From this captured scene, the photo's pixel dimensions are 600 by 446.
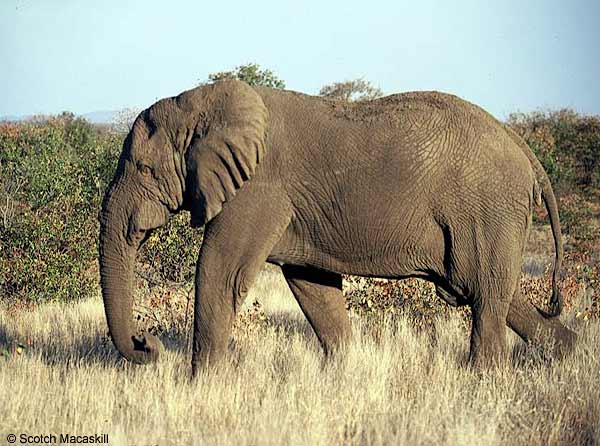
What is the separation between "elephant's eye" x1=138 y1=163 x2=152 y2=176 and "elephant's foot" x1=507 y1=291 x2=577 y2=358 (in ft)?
10.6

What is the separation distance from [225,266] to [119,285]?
90 centimetres

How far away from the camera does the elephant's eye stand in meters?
7.47

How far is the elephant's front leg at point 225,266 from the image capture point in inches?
285

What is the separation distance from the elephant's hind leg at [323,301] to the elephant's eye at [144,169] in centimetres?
154

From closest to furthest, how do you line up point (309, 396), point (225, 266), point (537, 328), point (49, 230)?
point (309, 396) → point (225, 266) → point (537, 328) → point (49, 230)

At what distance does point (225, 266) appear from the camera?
7238 mm

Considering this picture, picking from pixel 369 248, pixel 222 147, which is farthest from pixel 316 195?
pixel 222 147

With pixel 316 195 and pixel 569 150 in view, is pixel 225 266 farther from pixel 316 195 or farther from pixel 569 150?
pixel 569 150

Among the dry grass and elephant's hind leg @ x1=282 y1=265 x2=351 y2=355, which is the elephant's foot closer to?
the dry grass

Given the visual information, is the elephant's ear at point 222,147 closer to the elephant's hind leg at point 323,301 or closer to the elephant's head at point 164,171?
the elephant's head at point 164,171

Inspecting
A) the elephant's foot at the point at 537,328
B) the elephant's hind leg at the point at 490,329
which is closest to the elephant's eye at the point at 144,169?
the elephant's hind leg at the point at 490,329

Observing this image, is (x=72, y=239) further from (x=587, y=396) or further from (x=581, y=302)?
(x=587, y=396)

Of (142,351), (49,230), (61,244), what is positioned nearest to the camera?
(142,351)

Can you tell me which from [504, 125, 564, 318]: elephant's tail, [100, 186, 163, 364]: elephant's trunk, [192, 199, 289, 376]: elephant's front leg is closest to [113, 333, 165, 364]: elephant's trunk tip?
[100, 186, 163, 364]: elephant's trunk
